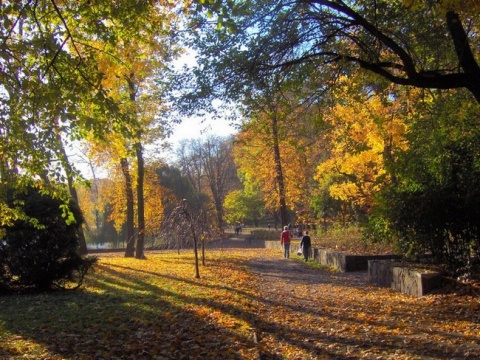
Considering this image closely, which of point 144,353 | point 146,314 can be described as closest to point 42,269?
point 146,314

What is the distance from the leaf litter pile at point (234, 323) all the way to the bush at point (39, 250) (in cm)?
50

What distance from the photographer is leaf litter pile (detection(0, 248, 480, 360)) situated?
616cm

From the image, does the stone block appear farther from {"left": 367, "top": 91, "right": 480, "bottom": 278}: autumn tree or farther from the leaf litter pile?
{"left": 367, "top": 91, "right": 480, "bottom": 278}: autumn tree

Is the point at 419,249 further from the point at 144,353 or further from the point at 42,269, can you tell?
the point at 42,269

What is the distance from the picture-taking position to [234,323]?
7906 millimetres

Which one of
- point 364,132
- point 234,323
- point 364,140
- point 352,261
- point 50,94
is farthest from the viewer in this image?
point 364,140

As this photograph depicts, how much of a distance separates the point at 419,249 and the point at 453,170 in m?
2.33

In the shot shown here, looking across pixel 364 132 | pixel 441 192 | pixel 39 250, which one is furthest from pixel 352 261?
pixel 39 250

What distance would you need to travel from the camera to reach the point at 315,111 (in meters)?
12.1

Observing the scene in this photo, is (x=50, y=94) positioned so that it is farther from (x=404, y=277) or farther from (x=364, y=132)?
(x=364, y=132)

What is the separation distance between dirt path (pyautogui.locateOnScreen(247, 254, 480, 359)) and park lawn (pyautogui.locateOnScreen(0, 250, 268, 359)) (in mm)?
563

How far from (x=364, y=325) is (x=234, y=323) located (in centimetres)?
222

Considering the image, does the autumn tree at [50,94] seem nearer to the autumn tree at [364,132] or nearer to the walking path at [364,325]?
the walking path at [364,325]

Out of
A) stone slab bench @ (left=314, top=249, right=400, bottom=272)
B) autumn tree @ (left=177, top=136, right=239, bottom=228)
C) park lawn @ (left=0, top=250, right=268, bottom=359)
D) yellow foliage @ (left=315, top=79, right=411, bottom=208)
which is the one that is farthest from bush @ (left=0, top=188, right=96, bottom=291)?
autumn tree @ (left=177, top=136, right=239, bottom=228)
